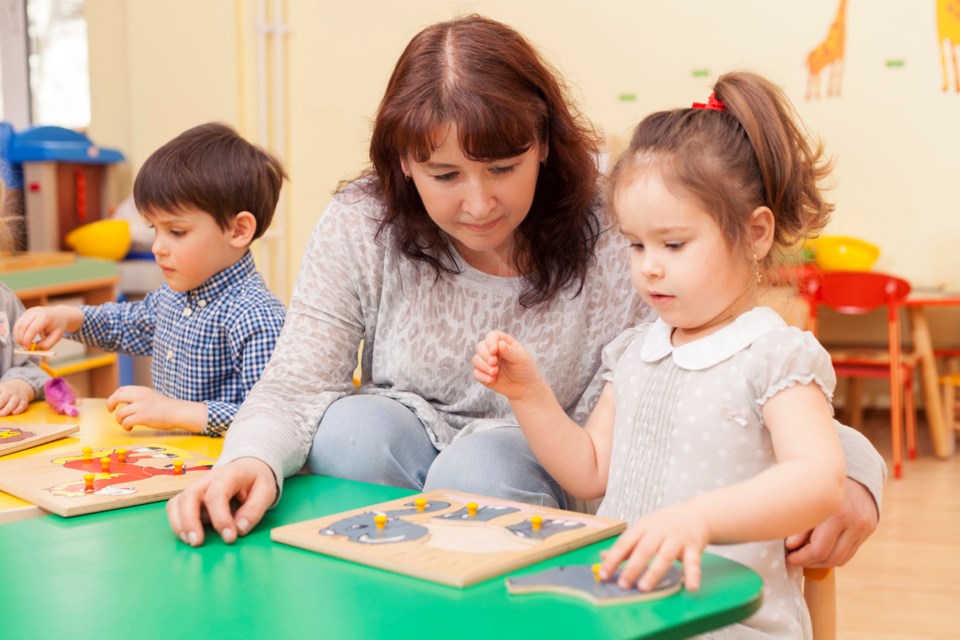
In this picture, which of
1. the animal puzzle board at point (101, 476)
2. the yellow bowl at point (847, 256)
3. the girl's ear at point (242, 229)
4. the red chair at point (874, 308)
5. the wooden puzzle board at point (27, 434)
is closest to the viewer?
the animal puzzle board at point (101, 476)

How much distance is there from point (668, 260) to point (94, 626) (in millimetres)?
615

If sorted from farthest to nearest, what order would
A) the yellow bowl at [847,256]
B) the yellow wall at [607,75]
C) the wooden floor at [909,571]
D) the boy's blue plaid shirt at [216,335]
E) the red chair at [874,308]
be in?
the yellow wall at [607,75], the yellow bowl at [847,256], the red chair at [874,308], the wooden floor at [909,571], the boy's blue plaid shirt at [216,335]

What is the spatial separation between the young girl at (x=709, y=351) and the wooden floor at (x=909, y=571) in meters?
1.35

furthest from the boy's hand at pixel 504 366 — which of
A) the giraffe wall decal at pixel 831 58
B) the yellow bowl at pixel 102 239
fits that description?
the giraffe wall decal at pixel 831 58

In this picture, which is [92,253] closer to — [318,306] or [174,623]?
[318,306]

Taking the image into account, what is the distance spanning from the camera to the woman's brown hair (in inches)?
51.1

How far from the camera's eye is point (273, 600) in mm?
837

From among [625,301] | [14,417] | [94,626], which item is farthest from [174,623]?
[14,417]

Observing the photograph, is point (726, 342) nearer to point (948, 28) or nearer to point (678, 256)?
point (678, 256)

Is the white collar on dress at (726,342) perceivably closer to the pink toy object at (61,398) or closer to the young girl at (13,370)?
the pink toy object at (61,398)

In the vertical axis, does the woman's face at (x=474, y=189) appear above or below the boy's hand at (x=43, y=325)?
above

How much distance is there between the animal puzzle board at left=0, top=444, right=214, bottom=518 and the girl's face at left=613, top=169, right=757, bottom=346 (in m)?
0.54

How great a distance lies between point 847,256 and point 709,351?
3.40m

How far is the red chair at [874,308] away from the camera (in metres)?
3.85
